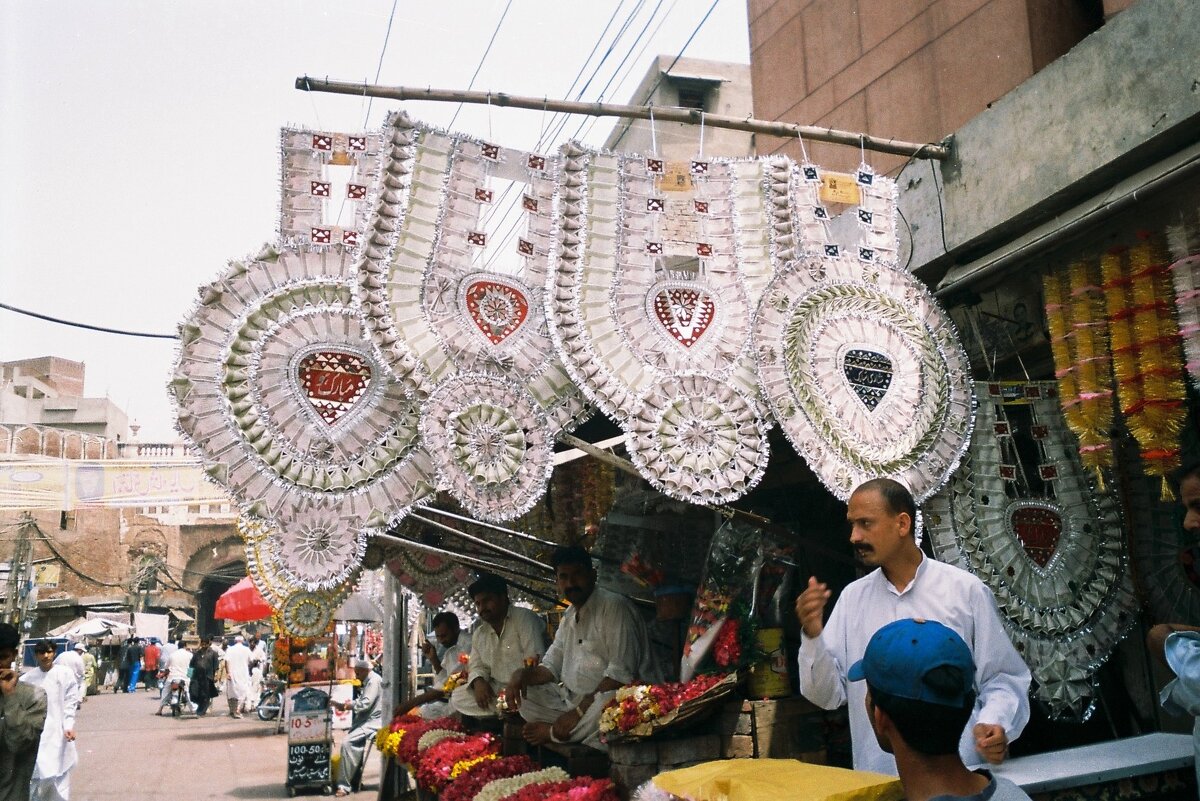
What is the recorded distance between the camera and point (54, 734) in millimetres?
7023

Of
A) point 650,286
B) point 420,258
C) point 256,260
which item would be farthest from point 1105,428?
point 256,260

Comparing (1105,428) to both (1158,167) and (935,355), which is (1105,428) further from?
(1158,167)

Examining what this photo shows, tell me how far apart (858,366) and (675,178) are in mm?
1102

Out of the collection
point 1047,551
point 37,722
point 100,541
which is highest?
point 100,541

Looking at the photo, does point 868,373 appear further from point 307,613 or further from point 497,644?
point 307,613

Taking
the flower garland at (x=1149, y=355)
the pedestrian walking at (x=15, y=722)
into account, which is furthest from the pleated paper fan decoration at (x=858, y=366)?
the pedestrian walking at (x=15, y=722)

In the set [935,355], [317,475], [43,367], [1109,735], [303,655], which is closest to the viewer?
[317,475]

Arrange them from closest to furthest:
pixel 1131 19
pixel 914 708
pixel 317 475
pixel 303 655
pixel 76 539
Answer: pixel 914 708 → pixel 317 475 → pixel 1131 19 → pixel 303 655 → pixel 76 539

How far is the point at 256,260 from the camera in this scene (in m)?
3.61

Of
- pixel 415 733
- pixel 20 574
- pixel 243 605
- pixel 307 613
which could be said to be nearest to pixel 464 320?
pixel 415 733

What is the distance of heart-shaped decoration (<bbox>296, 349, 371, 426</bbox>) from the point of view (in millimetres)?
3650

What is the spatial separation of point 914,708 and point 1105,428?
288 cm

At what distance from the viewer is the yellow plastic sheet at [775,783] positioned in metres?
1.79

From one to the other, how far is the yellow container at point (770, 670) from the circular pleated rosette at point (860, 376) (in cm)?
82
